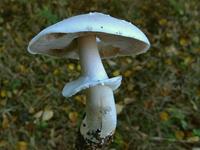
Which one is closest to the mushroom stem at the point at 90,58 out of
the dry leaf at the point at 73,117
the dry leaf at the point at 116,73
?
the dry leaf at the point at 73,117

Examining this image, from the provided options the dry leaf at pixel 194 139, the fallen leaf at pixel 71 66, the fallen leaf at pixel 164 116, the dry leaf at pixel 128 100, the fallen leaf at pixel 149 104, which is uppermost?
the fallen leaf at pixel 71 66

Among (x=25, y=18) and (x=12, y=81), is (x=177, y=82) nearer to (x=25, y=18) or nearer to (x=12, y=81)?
(x=12, y=81)

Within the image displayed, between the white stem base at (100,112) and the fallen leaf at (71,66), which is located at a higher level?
the fallen leaf at (71,66)

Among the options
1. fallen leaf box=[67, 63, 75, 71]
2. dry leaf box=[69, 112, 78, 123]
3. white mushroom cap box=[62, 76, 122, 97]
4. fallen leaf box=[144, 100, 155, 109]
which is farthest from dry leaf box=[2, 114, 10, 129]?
white mushroom cap box=[62, 76, 122, 97]

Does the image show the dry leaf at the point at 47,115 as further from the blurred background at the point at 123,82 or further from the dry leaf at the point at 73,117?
the dry leaf at the point at 73,117

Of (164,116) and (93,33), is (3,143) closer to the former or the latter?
(164,116)

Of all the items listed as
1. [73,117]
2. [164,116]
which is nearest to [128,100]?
[164,116]

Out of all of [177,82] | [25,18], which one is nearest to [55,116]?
[177,82]

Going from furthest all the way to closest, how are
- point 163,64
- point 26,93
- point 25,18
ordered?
point 25,18, point 163,64, point 26,93
